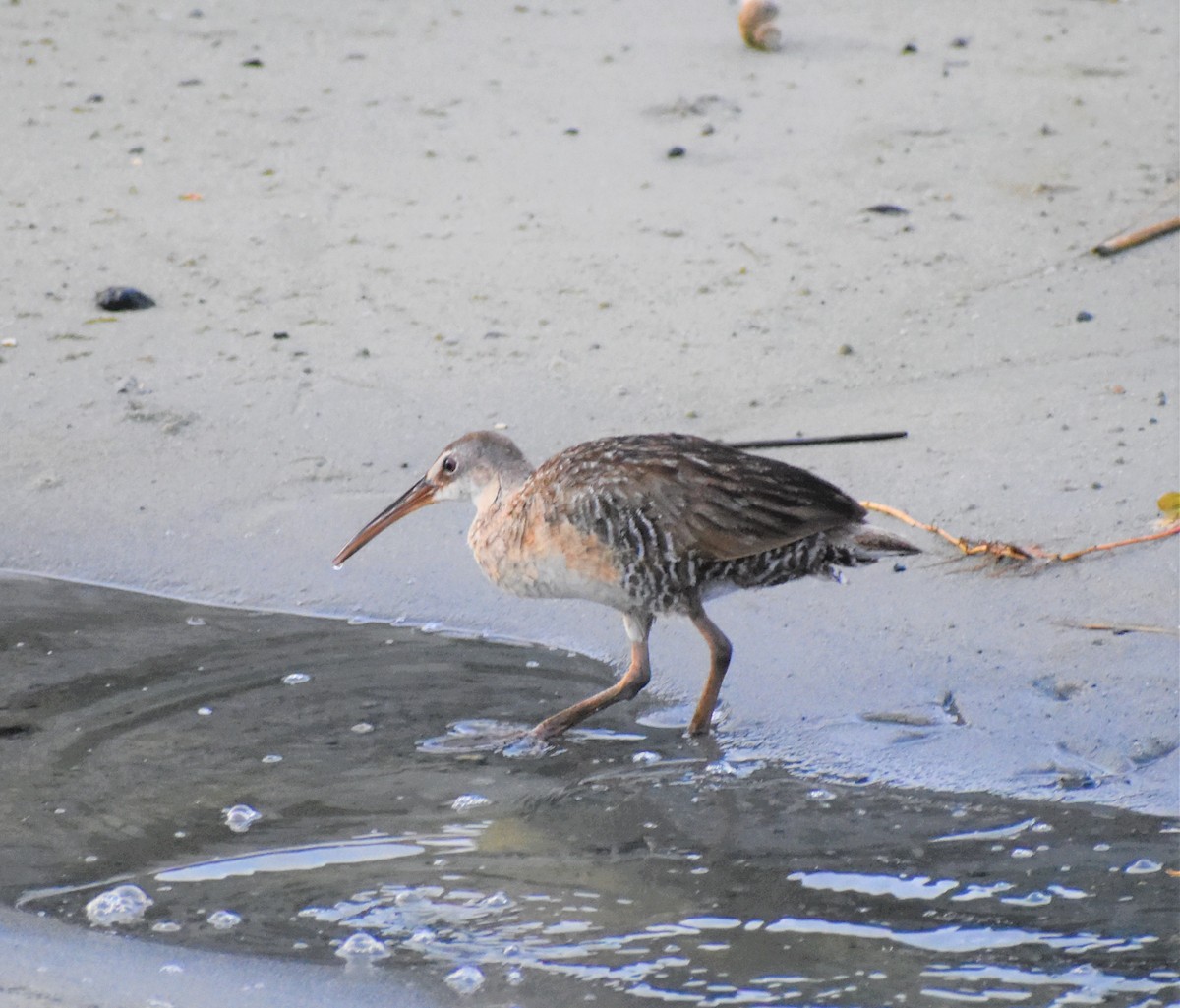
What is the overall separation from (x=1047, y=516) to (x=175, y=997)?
10.5 ft

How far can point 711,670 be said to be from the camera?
4902 millimetres

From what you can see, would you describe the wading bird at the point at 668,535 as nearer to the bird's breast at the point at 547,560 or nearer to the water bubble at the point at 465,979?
the bird's breast at the point at 547,560

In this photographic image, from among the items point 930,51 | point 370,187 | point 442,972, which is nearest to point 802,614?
point 442,972

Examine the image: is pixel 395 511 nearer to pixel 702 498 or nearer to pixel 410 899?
pixel 702 498

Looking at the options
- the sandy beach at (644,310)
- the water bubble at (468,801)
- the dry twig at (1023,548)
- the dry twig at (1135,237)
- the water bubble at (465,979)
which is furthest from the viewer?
the dry twig at (1135,237)

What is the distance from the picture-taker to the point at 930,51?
8.99 meters

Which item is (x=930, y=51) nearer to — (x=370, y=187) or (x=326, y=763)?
(x=370, y=187)

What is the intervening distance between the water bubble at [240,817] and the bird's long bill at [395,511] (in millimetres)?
1137

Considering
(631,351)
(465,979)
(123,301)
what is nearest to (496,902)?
(465,979)

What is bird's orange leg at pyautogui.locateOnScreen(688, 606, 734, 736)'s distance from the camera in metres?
4.88

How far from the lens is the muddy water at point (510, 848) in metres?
3.80

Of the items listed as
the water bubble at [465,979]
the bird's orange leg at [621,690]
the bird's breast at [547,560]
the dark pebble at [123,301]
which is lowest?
the water bubble at [465,979]

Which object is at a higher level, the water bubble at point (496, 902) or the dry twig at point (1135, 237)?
the dry twig at point (1135, 237)

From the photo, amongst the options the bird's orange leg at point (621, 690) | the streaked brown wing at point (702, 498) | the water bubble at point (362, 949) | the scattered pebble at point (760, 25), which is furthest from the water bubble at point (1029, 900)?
the scattered pebble at point (760, 25)
